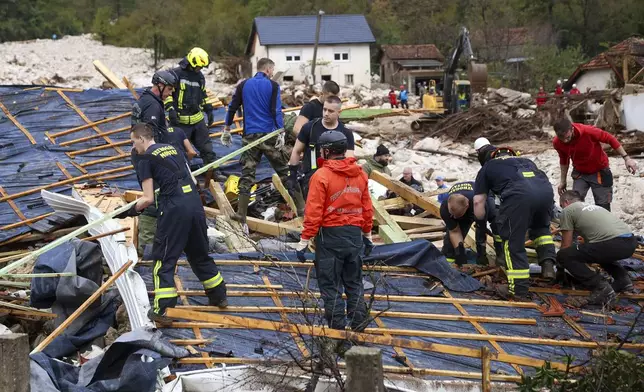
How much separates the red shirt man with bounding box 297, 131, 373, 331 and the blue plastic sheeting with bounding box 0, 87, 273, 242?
5.26 meters

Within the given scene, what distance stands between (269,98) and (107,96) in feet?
18.8

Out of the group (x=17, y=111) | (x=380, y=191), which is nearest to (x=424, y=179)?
(x=380, y=191)

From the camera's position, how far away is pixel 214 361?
18.5 feet

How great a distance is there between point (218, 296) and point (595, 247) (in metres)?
3.46

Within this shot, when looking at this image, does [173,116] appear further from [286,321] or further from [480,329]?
[480,329]

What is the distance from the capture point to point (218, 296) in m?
6.63

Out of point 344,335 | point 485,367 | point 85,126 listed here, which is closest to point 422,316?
point 344,335

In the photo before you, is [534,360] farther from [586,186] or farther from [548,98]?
[548,98]

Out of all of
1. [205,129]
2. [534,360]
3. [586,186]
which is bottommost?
[534,360]

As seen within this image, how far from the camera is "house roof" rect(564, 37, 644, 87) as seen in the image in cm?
2797

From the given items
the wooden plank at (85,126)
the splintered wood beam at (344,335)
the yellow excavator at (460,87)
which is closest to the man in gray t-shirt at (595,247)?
the splintered wood beam at (344,335)

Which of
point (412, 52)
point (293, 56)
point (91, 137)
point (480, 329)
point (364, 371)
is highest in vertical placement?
point (412, 52)

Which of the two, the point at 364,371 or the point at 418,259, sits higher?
the point at 364,371

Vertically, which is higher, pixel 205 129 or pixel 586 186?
pixel 205 129
